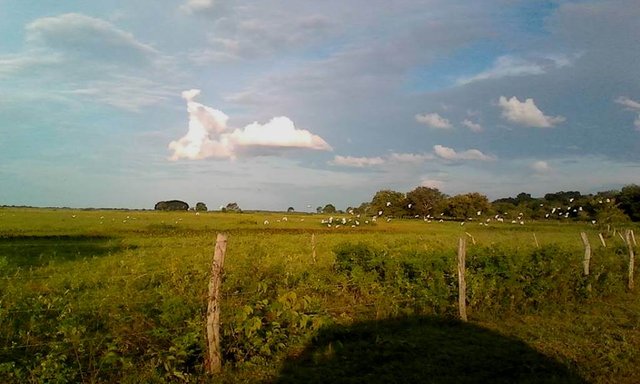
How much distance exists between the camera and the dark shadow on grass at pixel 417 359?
8.02 meters

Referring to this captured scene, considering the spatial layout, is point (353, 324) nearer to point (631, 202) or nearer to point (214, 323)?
point (214, 323)

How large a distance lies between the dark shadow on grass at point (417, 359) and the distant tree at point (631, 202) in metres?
76.7

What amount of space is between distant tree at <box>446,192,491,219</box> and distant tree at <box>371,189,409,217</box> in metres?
9.95

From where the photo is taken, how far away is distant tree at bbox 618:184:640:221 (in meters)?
74.2

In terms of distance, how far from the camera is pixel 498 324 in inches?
464

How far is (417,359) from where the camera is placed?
8.92m

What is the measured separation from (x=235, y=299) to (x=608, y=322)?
Result: 9.49 meters

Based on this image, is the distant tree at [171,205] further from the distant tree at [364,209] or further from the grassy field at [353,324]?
the grassy field at [353,324]

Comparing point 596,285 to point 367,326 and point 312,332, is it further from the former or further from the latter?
point 312,332

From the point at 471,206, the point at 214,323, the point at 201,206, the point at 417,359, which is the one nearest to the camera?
the point at 214,323

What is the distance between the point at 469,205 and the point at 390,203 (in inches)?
627

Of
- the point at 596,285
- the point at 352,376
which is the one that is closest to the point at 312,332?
the point at 352,376

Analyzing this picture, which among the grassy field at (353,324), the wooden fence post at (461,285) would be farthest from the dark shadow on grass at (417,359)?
the wooden fence post at (461,285)

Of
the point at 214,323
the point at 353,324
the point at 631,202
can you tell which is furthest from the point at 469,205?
the point at 214,323
